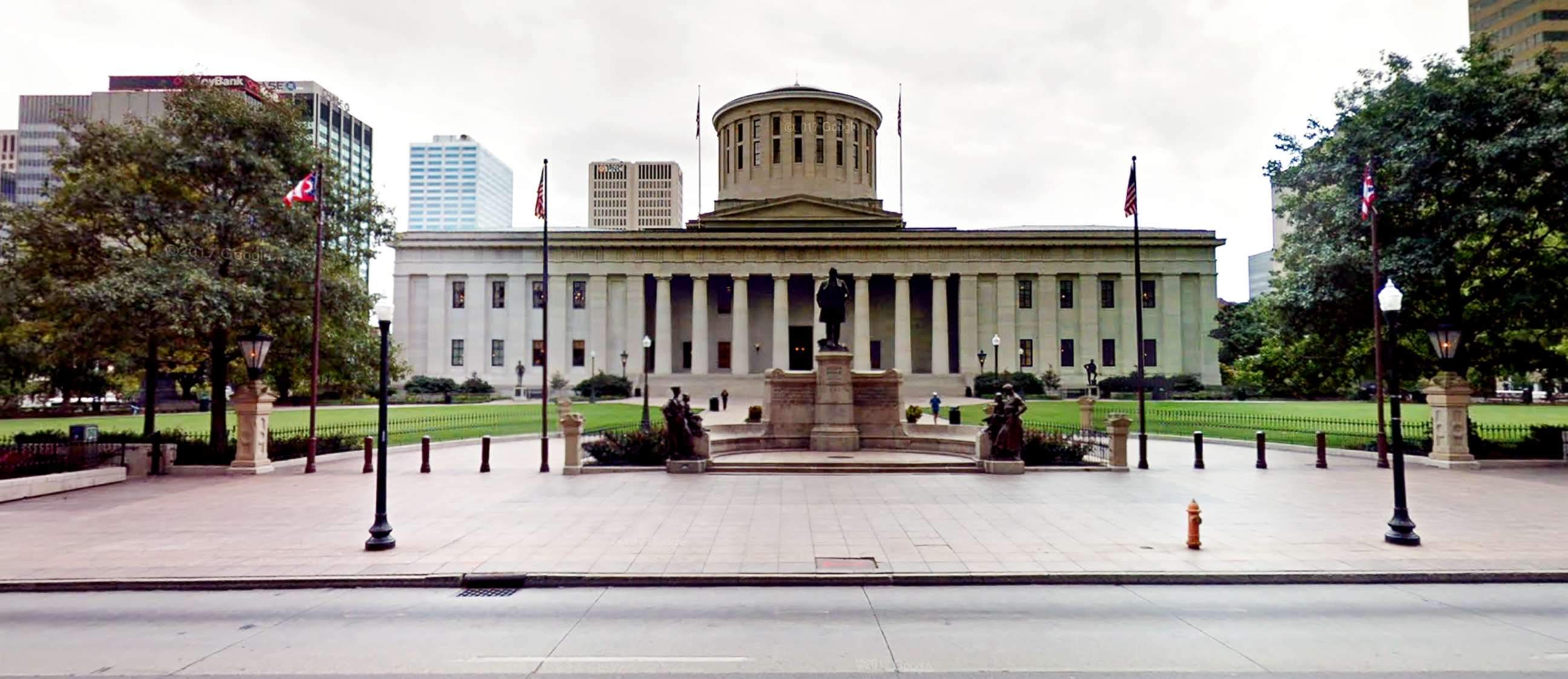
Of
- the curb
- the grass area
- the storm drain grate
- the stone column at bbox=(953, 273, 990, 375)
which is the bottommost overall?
the storm drain grate

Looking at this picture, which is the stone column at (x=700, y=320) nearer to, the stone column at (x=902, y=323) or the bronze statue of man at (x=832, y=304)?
the stone column at (x=902, y=323)

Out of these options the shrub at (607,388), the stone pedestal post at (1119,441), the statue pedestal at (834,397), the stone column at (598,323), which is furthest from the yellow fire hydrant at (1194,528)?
the stone column at (598,323)

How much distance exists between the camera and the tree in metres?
21.8

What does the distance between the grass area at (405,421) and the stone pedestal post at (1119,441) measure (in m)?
19.9

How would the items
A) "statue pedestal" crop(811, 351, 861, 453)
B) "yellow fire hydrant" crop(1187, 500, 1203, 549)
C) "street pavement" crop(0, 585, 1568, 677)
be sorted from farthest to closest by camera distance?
"statue pedestal" crop(811, 351, 861, 453) → "yellow fire hydrant" crop(1187, 500, 1203, 549) → "street pavement" crop(0, 585, 1568, 677)

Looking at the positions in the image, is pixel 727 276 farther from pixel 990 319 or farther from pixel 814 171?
pixel 990 319

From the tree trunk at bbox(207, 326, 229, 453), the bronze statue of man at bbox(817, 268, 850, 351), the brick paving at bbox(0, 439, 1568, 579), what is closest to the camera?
the brick paving at bbox(0, 439, 1568, 579)

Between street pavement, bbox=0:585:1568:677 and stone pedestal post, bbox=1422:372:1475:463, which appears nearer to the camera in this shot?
street pavement, bbox=0:585:1568:677

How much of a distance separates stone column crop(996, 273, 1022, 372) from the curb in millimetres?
58880

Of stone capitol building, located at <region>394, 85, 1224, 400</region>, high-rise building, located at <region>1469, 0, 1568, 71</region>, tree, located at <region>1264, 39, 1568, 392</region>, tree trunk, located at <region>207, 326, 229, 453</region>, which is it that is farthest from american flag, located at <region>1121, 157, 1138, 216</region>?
high-rise building, located at <region>1469, 0, 1568, 71</region>

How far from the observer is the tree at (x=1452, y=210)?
21828 mm

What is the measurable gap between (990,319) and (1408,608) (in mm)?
61557

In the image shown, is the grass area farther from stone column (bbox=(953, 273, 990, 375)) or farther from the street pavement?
stone column (bbox=(953, 273, 990, 375))

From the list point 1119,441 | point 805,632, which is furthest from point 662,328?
point 805,632
